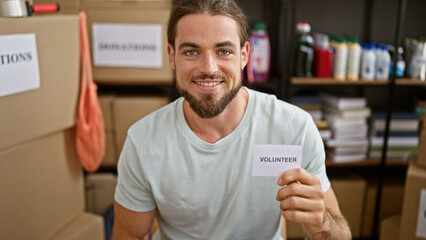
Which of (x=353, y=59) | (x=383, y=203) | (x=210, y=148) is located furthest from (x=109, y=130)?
(x=383, y=203)

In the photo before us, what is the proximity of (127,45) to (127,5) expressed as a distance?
0.62ft

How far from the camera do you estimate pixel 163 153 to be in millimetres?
1124

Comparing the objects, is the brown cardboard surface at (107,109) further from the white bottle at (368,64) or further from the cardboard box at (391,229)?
the cardboard box at (391,229)

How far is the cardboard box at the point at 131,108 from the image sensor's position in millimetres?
2000

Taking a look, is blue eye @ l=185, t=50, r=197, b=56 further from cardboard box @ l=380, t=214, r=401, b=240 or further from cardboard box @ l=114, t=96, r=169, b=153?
cardboard box @ l=380, t=214, r=401, b=240

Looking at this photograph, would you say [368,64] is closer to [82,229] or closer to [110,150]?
[110,150]

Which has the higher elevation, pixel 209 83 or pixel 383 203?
pixel 209 83

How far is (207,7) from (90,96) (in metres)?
0.72

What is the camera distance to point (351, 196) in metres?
2.18

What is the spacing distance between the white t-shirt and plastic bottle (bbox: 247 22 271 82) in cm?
96

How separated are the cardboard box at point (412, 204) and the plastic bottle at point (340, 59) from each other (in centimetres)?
62

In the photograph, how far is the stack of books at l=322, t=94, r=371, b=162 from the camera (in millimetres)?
2148

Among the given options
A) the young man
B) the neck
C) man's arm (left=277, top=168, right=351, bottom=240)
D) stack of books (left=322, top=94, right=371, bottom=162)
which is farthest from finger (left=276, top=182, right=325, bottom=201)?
stack of books (left=322, top=94, right=371, bottom=162)

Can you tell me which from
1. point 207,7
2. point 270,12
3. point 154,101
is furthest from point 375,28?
point 207,7
